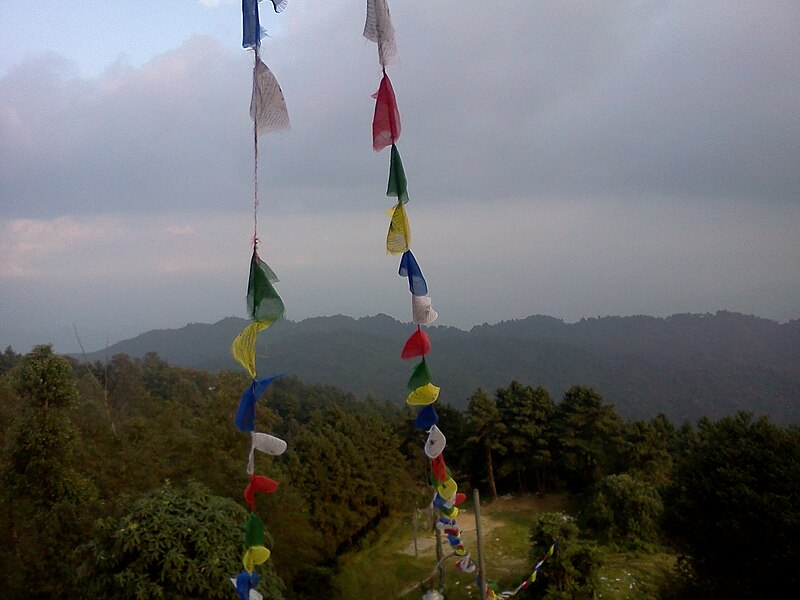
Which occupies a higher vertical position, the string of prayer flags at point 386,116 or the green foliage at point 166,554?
the string of prayer flags at point 386,116

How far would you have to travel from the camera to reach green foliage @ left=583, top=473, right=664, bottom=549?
11562mm

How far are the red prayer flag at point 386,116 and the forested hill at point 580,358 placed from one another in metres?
32.5

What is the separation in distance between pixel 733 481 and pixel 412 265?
6.87 metres

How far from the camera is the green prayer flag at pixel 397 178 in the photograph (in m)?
1.89

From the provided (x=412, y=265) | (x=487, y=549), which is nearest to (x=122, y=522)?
(x=412, y=265)

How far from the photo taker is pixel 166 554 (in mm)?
4309

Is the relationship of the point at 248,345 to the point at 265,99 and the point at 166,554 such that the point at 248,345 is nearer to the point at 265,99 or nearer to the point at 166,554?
the point at 265,99

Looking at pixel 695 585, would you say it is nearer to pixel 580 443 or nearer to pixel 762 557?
pixel 762 557

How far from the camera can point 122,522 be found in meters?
4.55

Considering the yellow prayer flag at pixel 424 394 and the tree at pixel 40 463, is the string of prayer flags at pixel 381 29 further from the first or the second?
the tree at pixel 40 463

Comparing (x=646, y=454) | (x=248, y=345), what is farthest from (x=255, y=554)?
(x=646, y=454)

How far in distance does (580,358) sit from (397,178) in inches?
2511

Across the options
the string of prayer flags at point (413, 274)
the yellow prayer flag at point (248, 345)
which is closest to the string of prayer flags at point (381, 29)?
the string of prayer flags at point (413, 274)

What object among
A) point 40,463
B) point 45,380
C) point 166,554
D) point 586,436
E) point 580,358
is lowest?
point 580,358
